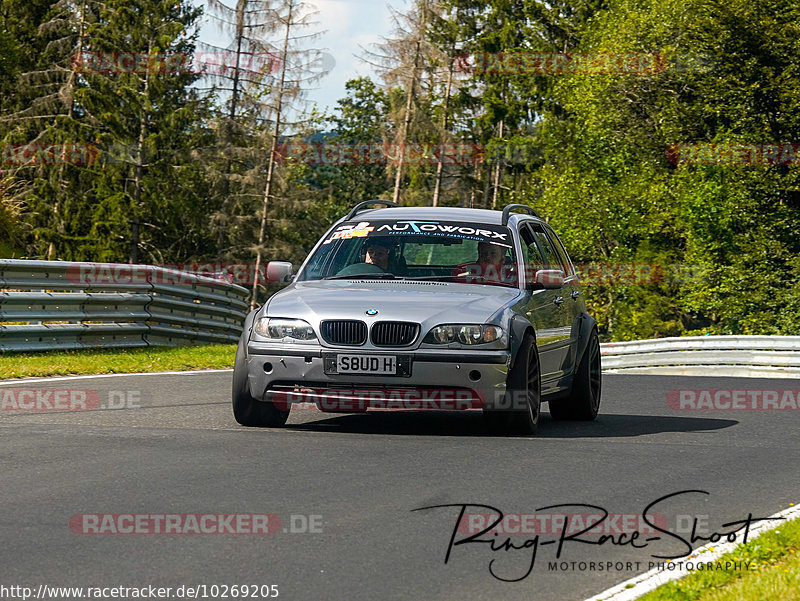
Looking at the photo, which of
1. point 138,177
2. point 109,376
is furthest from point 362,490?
point 138,177

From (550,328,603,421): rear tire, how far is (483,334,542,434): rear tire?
1.48 metres

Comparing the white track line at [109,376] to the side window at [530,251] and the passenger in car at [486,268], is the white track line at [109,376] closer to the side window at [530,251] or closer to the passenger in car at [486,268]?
the passenger in car at [486,268]

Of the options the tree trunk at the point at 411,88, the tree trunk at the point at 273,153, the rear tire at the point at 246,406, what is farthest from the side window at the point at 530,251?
the tree trunk at the point at 273,153

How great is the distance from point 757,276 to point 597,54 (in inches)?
548

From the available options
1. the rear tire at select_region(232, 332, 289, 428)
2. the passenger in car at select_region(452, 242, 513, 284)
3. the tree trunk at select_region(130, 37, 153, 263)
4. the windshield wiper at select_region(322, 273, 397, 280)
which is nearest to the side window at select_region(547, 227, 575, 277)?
the passenger in car at select_region(452, 242, 513, 284)

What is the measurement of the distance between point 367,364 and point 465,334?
732mm

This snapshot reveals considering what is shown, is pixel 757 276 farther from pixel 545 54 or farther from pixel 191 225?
pixel 191 225

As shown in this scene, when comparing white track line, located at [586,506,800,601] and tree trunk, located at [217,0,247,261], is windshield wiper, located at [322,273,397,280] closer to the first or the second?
white track line, located at [586,506,800,601]

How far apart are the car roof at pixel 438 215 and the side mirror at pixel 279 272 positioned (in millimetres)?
964

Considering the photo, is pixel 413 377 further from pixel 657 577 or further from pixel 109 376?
pixel 109 376

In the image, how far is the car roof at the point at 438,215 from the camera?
35.9 ft

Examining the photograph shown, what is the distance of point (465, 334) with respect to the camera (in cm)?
929

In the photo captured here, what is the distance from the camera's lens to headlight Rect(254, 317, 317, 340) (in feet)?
30.8

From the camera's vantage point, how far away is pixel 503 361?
9.27 m
